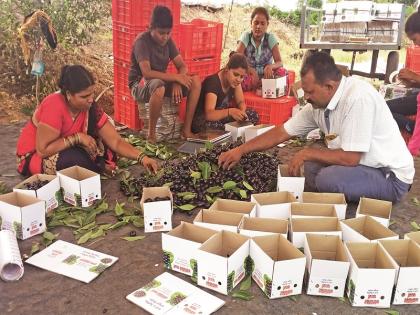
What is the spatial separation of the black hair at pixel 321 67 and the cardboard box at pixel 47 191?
66.6 inches

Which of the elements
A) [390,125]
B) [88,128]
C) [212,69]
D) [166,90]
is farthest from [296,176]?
[212,69]

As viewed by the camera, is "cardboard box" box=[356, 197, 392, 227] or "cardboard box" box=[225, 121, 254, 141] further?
"cardboard box" box=[225, 121, 254, 141]

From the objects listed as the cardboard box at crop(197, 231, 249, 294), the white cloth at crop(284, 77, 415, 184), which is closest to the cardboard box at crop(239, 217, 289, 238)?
the cardboard box at crop(197, 231, 249, 294)

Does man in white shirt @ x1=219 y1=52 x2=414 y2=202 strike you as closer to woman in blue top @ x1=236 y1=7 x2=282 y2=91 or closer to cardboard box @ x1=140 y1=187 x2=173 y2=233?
cardboard box @ x1=140 y1=187 x2=173 y2=233

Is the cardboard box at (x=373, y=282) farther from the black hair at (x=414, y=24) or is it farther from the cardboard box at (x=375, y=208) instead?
the black hair at (x=414, y=24)

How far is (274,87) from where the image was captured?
15.1ft

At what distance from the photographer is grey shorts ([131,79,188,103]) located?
166 inches

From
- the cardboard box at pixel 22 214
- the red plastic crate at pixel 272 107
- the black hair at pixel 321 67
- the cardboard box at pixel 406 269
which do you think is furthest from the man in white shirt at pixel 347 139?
the red plastic crate at pixel 272 107

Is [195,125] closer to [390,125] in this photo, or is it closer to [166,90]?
[166,90]

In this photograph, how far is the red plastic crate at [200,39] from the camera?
4.65 metres

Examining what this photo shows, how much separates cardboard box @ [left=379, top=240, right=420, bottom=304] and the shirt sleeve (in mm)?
1174

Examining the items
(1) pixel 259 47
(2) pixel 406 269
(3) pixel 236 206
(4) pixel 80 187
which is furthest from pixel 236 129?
(2) pixel 406 269

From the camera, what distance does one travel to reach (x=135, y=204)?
309cm

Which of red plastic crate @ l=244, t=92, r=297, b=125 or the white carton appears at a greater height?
the white carton
